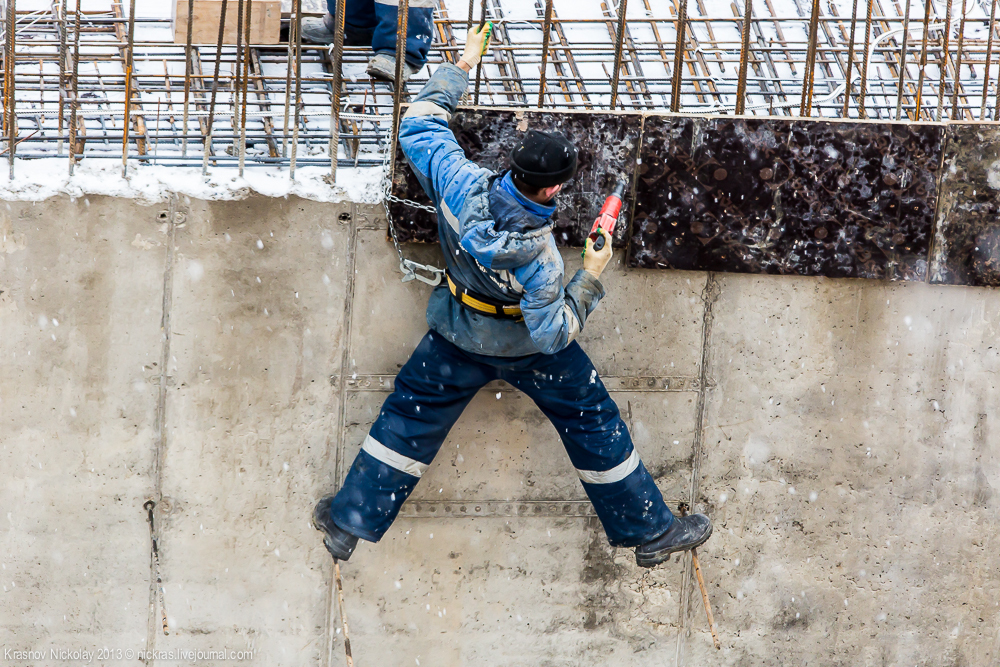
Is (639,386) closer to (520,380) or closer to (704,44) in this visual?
(520,380)

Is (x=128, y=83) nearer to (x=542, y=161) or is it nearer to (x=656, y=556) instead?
(x=542, y=161)

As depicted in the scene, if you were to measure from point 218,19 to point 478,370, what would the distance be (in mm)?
2687

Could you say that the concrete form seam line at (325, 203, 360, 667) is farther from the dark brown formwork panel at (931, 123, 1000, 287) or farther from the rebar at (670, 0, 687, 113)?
the dark brown formwork panel at (931, 123, 1000, 287)

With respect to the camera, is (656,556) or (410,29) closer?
(656,556)

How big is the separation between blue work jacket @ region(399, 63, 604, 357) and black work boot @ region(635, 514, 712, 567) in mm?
1017

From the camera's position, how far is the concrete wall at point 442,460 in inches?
154

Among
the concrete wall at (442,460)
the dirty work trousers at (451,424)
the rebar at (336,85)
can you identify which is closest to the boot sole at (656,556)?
the dirty work trousers at (451,424)

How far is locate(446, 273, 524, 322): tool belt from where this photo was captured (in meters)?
3.54

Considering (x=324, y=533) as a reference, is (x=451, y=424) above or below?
above

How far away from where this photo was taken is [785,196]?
13.1 ft

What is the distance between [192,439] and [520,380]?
148 centimetres

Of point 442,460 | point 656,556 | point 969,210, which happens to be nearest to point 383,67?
point 442,460

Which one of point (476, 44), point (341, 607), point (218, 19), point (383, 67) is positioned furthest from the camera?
point (218, 19)

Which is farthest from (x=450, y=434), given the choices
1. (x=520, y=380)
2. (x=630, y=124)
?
(x=630, y=124)
